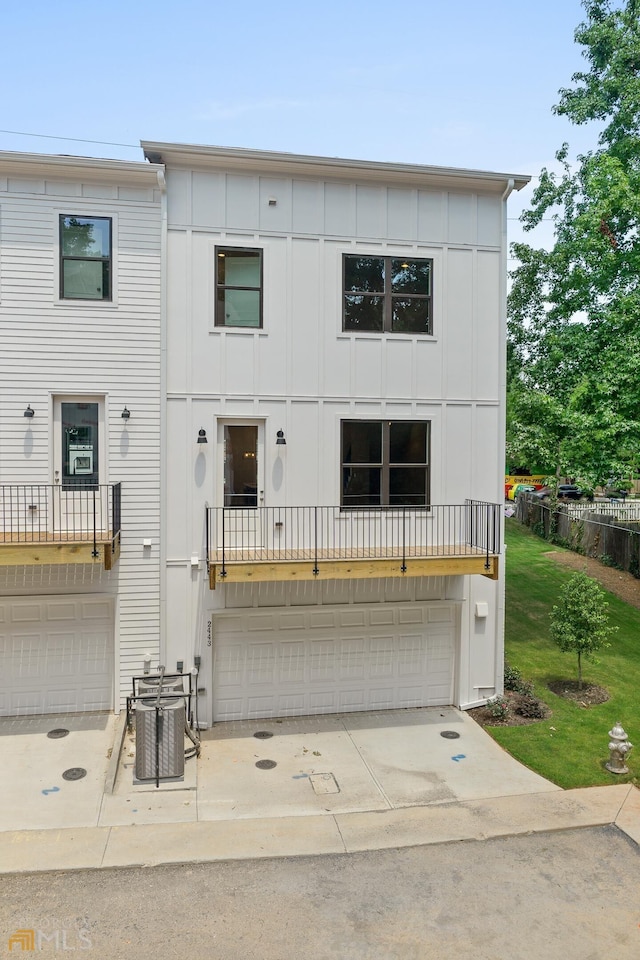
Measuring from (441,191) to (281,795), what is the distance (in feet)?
32.7

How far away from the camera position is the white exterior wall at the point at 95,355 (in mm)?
9484

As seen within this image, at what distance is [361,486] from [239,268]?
4.24 metres

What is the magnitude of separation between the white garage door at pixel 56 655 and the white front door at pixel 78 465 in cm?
133

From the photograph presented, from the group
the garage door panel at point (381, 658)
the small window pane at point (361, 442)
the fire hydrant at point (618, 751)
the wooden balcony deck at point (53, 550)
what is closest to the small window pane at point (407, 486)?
the small window pane at point (361, 442)

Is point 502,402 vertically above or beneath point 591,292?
beneath

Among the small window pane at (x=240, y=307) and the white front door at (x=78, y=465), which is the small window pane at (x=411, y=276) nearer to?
the small window pane at (x=240, y=307)

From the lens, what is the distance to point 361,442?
10438mm

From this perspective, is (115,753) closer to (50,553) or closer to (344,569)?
(50,553)

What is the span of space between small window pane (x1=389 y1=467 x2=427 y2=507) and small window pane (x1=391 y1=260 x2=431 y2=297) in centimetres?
315

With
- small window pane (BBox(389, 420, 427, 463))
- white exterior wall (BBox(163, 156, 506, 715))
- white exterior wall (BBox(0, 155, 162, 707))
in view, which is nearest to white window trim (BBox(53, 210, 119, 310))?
white exterior wall (BBox(0, 155, 162, 707))

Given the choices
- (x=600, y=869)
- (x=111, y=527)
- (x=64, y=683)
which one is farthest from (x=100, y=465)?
(x=600, y=869)

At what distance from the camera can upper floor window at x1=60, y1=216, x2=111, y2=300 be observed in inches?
382

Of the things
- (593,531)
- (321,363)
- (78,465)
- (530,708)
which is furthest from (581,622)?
(593,531)

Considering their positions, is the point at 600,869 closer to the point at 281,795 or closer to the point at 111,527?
the point at 281,795
